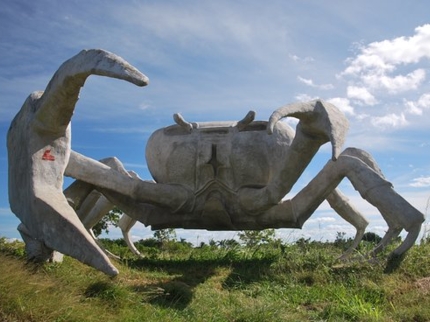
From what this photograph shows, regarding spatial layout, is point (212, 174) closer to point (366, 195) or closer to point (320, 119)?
point (320, 119)

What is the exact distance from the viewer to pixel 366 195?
6652 mm

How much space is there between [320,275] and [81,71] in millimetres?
3640

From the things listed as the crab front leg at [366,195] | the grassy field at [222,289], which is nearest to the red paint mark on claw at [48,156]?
the grassy field at [222,289]

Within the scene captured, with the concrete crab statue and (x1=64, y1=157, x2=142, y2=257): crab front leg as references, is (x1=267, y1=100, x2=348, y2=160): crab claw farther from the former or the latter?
(x1=64, y1=157, x2=142, y2=257): crab front leg

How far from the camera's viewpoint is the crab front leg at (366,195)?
21.1 feet

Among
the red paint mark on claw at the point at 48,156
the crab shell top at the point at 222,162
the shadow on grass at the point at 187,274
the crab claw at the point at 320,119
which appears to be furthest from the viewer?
the crab shell top at the point at 222,162

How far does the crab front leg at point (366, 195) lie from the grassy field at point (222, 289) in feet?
1.31

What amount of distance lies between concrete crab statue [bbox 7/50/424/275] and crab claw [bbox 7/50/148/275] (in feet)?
0.04

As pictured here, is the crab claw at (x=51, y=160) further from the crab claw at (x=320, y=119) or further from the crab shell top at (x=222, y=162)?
the crab shell top at (x=222, y=162)

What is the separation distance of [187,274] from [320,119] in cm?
265

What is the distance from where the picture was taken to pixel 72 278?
16.7 feet

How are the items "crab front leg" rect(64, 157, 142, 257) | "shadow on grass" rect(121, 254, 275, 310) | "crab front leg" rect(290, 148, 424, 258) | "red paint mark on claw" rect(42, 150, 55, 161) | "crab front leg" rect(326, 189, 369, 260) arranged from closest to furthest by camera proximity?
"red paint mark on claw" rect(42, 150, 55, 161) → "shadow on grass" rect(121, 254, 275, 310) → "crab front leg" rect(290, 148, 424, 258) → "crab front leg" rect(64, 157, 142, 257) → "crab front leg" rect(326, 189, 369, 260)

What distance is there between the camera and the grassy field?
4477mm

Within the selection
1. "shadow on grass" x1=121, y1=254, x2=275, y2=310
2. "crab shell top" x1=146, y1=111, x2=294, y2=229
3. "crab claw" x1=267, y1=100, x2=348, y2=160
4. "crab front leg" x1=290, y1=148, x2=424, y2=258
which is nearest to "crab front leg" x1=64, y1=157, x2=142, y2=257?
"crab shell top" x1=146, y1=111, x2=294, y2=229
